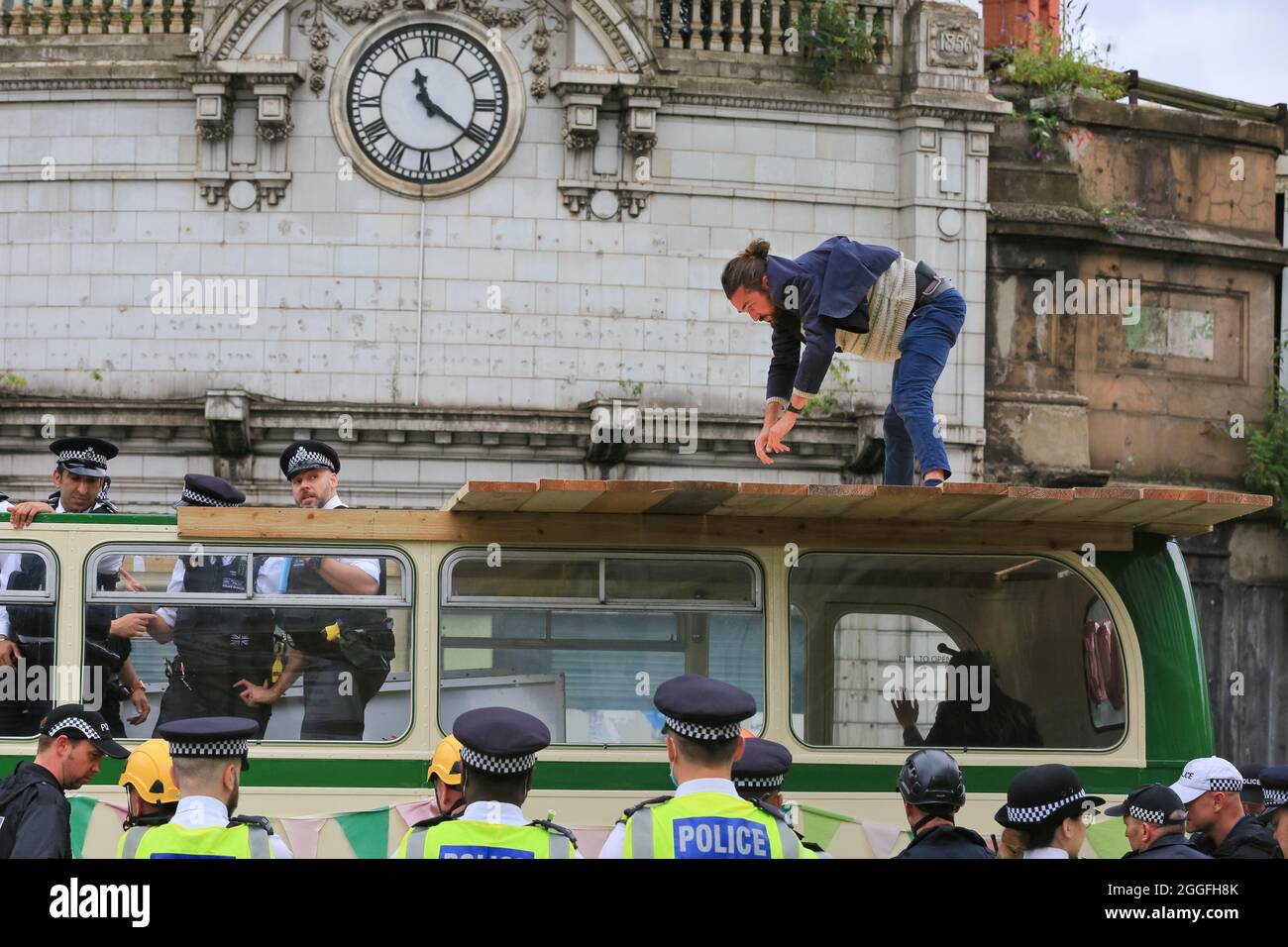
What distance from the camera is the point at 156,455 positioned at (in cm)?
1842

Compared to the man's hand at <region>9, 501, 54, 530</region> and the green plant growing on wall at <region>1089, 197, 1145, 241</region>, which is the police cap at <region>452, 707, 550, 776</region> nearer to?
the man's hand at <region>9, 501, 54, 530</region>

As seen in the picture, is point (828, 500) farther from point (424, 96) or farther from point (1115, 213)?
point (1115, 213)

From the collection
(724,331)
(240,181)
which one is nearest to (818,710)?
(724,331)

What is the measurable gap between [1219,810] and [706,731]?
13.0 feet

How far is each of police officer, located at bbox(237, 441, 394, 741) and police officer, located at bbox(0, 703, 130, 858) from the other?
46.9 inches

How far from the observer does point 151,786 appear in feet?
23.0

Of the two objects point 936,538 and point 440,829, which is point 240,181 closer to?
point 936,538

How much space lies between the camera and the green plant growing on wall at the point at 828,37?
760 inches

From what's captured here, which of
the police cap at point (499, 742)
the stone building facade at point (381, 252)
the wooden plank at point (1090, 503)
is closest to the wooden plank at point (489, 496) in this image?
the police cap at point (499, 742)

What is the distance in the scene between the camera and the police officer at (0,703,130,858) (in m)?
6.94

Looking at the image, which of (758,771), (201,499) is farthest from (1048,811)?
(201,499)

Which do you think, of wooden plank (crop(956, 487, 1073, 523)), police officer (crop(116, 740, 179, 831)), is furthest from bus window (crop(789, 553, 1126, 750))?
police officer (crop(116, 740, 179, 831))

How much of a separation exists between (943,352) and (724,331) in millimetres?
9805

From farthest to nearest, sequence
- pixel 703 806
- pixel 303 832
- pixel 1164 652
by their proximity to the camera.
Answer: pixel 1164 652 < pixel 303 832 < pixel 703 806
